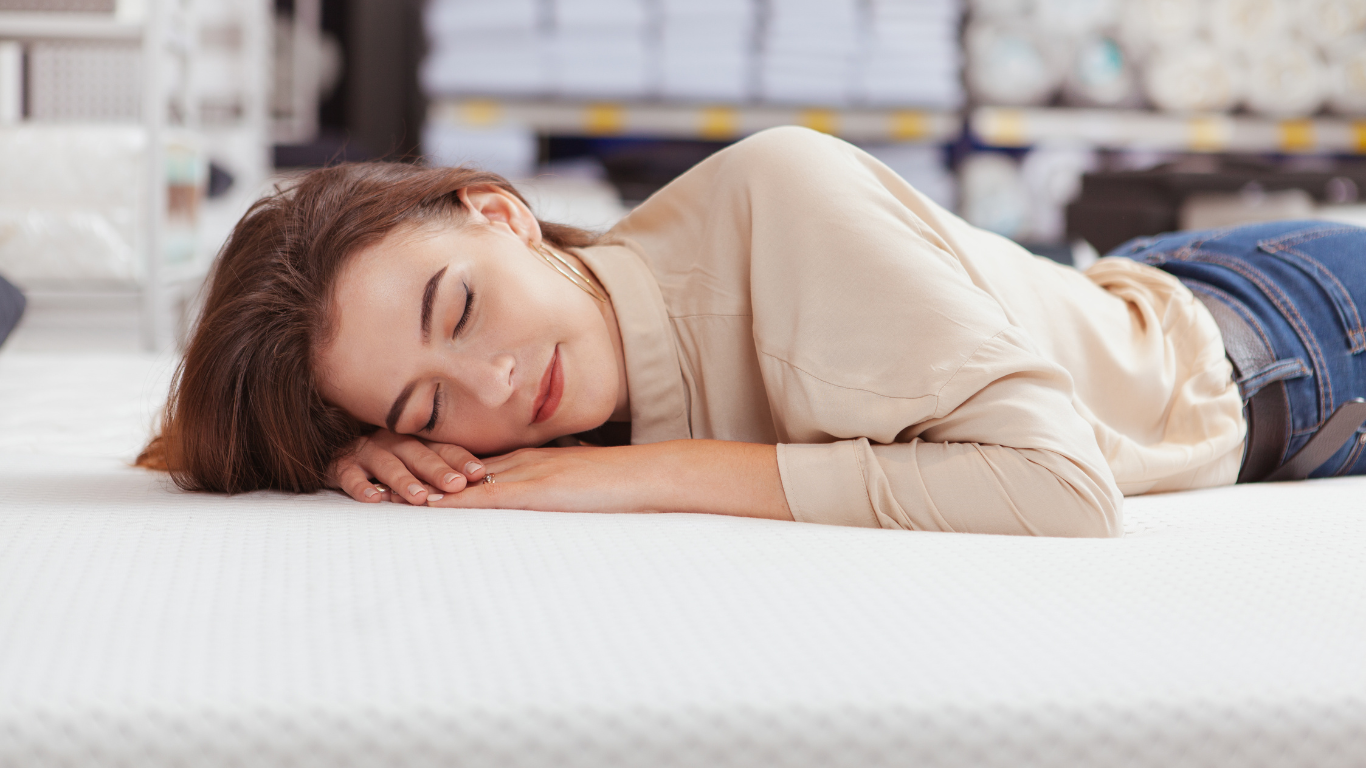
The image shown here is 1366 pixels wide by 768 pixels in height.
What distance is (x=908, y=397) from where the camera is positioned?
72 cm

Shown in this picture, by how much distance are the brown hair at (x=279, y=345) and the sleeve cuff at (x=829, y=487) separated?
0.36 meters

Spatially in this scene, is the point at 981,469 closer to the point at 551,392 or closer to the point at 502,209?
the point at 551,392

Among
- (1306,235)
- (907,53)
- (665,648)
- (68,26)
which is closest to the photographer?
Result: (665,648)

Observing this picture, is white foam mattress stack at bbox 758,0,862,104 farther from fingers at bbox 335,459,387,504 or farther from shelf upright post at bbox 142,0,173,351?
fingers at bbox 335,459,387,504

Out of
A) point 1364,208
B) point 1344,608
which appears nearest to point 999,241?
point 1344,608

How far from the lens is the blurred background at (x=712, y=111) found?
2.19m

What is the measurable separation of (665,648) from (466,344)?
389 mm

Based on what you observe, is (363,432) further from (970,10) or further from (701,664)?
(970,10)

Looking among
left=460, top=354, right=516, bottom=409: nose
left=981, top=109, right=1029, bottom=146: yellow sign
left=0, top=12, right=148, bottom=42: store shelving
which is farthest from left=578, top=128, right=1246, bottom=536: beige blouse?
left=981, top=109, right=1029, bottom=146: yellow sign

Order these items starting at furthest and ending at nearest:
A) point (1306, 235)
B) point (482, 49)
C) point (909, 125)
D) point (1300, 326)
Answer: point (909, 125) → point (482, 49) → point (1306, 235) → point (1300, 326)

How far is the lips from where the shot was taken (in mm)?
811

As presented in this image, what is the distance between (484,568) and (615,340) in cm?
36

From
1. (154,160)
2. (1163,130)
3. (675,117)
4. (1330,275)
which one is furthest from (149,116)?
(1163,130)

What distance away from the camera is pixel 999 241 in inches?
39.7
